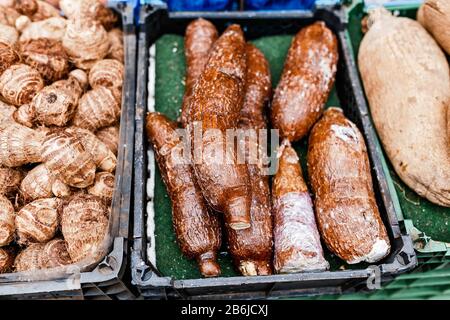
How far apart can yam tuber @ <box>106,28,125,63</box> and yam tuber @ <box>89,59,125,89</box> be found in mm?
196

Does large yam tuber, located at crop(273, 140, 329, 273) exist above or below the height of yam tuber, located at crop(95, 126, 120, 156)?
below

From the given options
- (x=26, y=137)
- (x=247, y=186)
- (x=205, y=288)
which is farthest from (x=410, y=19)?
(x=26, y=137)

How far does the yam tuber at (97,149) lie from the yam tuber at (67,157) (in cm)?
10

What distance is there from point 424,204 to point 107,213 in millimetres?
1826

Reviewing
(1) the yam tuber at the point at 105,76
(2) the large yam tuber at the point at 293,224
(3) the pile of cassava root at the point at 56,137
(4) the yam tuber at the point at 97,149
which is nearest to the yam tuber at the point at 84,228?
(3) the pile of cassava root at the point at 56,137

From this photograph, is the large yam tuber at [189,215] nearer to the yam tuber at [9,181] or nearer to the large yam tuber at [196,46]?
the large yam tuber at [196,46]

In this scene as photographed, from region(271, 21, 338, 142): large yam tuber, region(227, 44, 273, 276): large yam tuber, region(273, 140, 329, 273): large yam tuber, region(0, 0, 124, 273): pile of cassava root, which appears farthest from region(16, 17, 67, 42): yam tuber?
region(273, 140, 329, 273): large yam tuber

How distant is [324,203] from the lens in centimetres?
235

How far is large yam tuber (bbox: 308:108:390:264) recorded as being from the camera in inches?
88.1

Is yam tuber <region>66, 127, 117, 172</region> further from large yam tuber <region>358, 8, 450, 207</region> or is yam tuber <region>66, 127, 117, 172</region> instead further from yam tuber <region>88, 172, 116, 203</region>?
large yam tuber <region>358, 8, 450, 207</region>

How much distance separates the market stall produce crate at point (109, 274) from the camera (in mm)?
2109

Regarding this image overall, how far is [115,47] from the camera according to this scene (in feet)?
9.78

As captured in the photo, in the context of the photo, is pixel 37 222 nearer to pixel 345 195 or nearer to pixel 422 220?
pixel 345 195

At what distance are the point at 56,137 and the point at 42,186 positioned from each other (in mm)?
284
